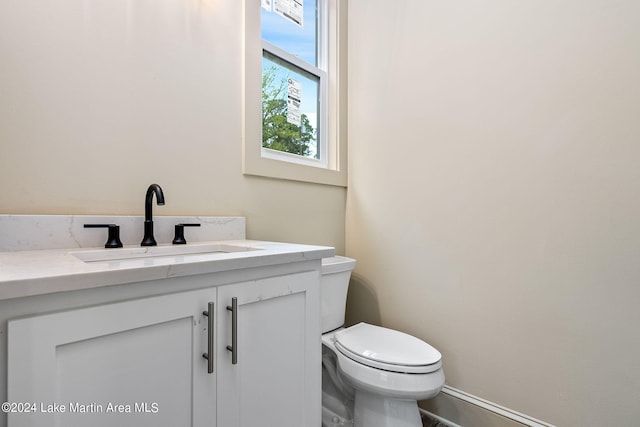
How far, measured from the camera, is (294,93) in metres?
1.70

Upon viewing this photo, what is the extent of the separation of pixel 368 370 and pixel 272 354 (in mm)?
459

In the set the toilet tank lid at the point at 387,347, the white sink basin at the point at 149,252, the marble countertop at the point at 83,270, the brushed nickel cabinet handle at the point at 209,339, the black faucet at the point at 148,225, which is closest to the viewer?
the marble countertop at the point at 83,270

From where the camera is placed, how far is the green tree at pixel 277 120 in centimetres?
154

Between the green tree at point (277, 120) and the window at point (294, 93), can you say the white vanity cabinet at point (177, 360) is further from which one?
the green tree at point (277, 120)

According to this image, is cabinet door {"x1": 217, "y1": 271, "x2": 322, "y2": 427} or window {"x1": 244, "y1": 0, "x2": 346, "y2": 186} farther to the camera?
window {"x1": 244, "y1": 0, "x2": 346, "y2": 186}

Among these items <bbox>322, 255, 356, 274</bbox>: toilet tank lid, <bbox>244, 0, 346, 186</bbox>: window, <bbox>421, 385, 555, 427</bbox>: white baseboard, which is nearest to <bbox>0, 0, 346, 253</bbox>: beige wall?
<bbox>244, 0, 346, 186</bbox>: window

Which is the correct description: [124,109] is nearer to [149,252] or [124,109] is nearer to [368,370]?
[149,252]

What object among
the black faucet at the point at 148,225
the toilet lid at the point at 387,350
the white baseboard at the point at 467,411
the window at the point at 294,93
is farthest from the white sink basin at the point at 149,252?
the white baseboard at the point at 467,411

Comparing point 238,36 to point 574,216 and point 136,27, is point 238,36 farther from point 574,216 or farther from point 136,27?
point 574,216

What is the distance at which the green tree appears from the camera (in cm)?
154

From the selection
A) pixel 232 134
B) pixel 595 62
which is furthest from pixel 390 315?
pixel 595 62

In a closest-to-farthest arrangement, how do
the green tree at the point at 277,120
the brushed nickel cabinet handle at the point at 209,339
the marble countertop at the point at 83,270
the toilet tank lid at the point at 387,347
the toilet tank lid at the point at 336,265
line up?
1. the marble countertop at the point at 83,270
2. the brushed nickel cabinet handle at the point at 209,339
3. the toilet tank lid at the point at 387,347
4. the toilet tank lid at the point at 336,265
5. the green tree at the point at 277,120

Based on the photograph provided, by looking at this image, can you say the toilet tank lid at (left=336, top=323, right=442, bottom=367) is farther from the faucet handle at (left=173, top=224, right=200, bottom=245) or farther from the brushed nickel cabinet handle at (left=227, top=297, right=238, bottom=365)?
the faucet handle at (left=173, top=224, right=200, bottom=245)

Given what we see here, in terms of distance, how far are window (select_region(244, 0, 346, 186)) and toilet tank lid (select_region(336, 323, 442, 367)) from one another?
802mm
